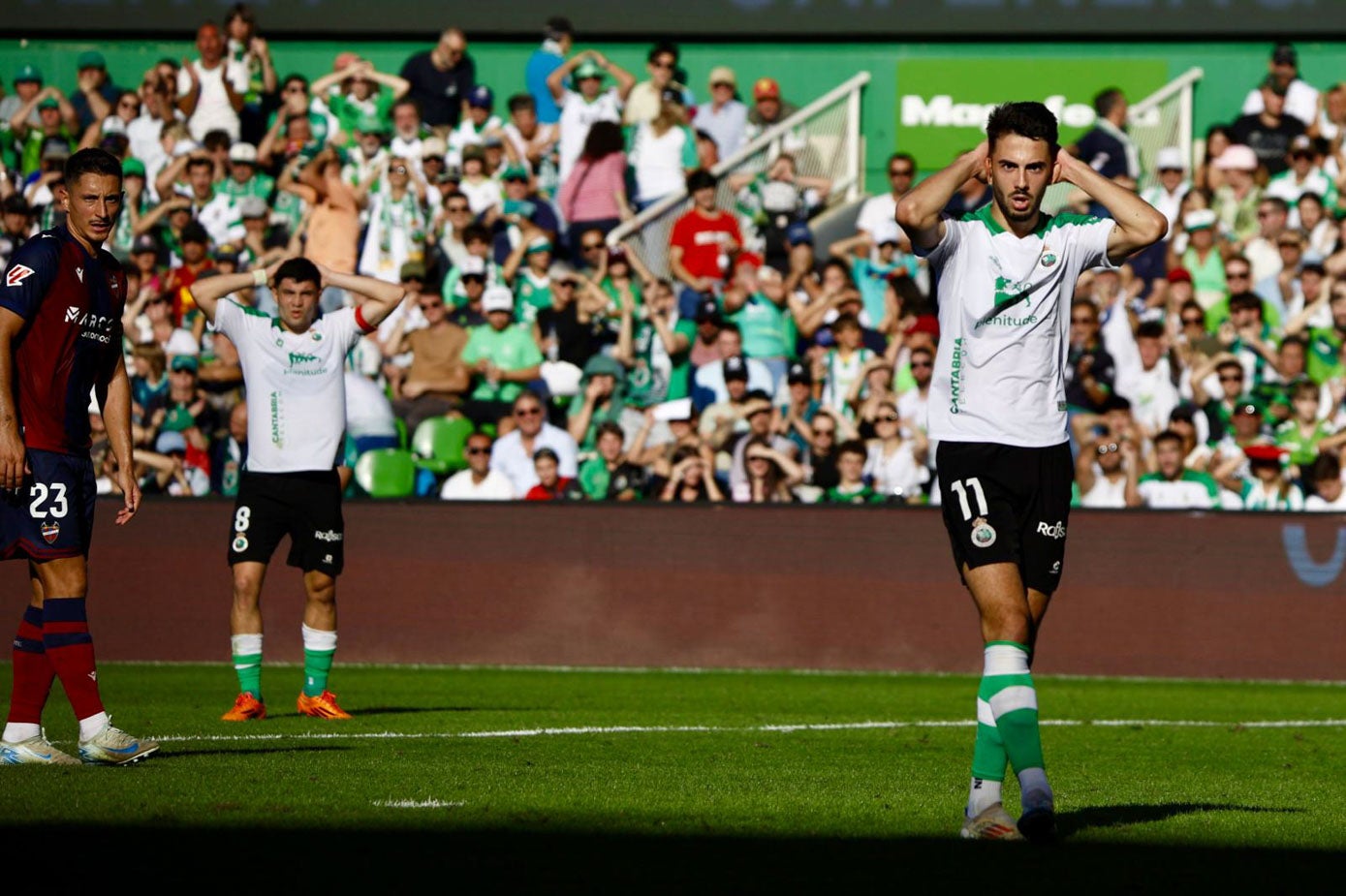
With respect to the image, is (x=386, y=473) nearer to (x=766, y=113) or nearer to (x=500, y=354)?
(x=500, y=354)

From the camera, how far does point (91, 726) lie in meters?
8.52

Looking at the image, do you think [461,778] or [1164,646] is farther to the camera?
[1164,646]

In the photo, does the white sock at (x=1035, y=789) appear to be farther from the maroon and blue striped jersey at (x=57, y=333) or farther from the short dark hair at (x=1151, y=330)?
the short dark hair at (x=1151, y=330)

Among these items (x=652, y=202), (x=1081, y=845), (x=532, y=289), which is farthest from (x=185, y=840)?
(x=652, y=202)

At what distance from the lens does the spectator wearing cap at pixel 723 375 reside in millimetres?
18922

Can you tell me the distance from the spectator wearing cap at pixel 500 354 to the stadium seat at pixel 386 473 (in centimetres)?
97

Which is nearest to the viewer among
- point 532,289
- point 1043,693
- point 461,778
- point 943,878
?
point 943,878

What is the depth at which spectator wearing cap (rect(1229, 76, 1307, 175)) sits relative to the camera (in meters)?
20.9

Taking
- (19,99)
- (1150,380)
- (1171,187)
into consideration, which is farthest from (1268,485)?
(19,99)

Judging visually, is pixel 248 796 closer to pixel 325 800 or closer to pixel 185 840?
pixel 325 800

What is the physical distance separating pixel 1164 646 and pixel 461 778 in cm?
976

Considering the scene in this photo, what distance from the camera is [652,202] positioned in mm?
21297

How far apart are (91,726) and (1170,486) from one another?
11231 mm

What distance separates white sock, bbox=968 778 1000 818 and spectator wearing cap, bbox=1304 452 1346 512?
11.4 m
